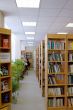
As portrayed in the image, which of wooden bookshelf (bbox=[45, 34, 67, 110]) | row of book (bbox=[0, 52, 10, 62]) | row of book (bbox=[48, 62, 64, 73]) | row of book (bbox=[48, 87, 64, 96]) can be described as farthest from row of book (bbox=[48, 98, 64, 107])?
row of book (bbox=[0, 52, 10, 62])

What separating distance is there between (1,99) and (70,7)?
3.44m

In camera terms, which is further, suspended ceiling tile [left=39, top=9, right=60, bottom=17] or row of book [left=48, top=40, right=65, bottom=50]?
suspended ceiling tile [left=39, top=9, right=60, bottom=17]

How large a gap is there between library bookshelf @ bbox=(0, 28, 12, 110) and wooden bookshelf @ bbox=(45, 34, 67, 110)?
3.75 ft

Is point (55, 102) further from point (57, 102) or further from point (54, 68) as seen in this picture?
point (54, 68)

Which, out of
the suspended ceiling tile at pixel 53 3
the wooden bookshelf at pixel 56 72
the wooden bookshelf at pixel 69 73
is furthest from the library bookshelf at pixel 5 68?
the wooden bookshelf at pixel 69 73

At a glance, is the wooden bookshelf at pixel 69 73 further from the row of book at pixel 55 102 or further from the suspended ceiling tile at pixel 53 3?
the suspended ceiling tile at pixel 53 3

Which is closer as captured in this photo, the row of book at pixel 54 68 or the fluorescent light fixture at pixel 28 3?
the fluorescent light fixture at pixel 28 3

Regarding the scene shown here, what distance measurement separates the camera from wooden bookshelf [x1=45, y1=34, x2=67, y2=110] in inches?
223

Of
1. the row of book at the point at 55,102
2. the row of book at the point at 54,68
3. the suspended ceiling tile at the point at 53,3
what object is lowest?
the row of book at the point at 55,102

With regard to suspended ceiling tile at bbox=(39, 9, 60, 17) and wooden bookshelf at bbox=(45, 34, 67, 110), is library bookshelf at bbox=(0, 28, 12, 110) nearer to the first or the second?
wooden bookshelf at bbox=(45, 34, 67, 110)

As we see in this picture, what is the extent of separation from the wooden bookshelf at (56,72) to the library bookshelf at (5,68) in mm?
1142

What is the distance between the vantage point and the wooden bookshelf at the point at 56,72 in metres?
5.66

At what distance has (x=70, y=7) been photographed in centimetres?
592

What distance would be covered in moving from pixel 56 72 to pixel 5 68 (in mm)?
1514
